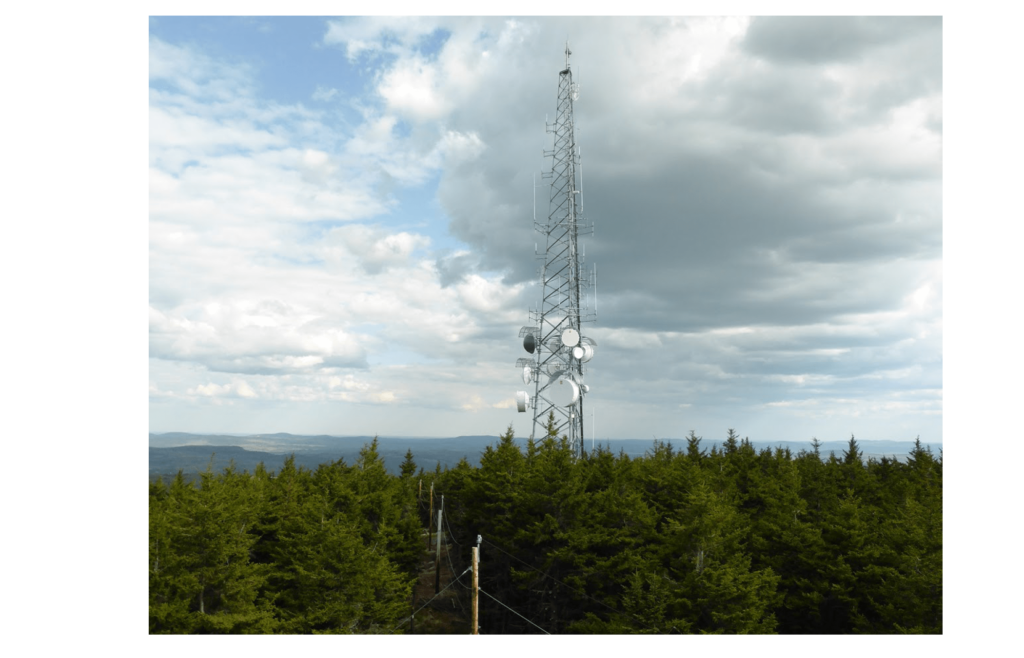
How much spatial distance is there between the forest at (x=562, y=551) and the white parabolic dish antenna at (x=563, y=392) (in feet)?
6.77

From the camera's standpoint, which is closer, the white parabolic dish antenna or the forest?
the forest

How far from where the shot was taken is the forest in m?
22.7

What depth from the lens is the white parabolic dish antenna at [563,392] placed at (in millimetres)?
32094

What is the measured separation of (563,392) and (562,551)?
854cm

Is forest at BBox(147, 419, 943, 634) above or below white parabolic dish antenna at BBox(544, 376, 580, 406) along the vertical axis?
below

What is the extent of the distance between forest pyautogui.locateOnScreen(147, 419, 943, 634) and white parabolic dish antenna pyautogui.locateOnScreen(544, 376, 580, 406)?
2.06 metres

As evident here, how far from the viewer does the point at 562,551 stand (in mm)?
27703
